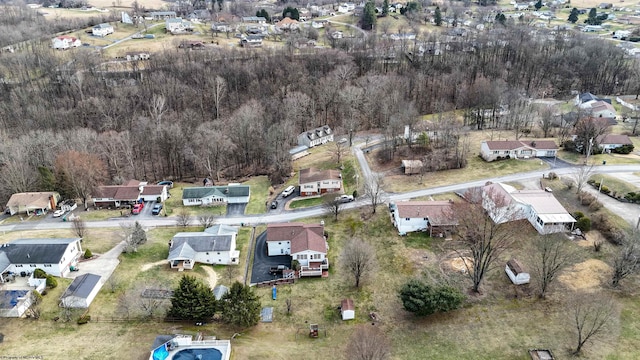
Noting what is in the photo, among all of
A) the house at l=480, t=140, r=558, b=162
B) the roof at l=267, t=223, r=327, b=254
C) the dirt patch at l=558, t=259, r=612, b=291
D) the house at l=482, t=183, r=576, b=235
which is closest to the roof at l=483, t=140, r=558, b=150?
the house at l=480, t=140, r=558, b=162

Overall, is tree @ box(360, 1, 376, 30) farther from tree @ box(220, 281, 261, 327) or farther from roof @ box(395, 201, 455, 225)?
tree @ box(220, 281, 261, 327)

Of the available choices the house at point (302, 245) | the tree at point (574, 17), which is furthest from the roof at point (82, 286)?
the tree at point (574, 17)

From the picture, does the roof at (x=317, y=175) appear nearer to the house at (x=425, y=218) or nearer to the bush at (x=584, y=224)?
the house at (x=425, y=218)

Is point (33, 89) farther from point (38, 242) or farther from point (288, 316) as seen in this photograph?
point (288, 316)

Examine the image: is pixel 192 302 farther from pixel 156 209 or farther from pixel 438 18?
pixel 438 18

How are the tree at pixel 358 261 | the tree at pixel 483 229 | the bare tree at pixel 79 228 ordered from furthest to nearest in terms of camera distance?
1. the bare tree at pixel 79 228
2. the tree at pixel 358 261
3. the tree at pixel 483 229

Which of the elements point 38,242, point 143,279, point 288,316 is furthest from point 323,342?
point 38,242
